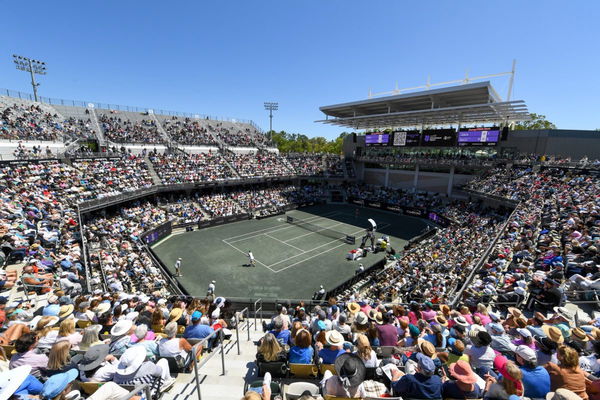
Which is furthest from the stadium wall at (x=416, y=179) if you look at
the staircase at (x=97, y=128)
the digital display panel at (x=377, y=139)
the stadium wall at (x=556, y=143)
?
the staircase at (x=97, y=128)

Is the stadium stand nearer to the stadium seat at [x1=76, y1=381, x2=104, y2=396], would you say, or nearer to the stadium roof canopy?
the stadium seat at [x1=76, y1=381, x2=104, y2=396]

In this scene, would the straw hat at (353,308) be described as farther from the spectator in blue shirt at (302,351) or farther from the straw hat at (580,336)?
the straw hat at (580,336)

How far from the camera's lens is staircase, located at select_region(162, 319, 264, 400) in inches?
214

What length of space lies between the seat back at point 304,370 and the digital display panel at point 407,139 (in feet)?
148

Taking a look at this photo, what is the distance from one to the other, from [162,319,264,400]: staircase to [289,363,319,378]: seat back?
122 centimetres

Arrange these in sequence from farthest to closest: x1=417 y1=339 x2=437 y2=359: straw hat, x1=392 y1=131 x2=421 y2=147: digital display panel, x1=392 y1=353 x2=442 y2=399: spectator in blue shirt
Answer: x1=392 y1=131 x2=421 y2=147: digital display panel → x1=417 y1=339 x2=437 y2=359: straw hat → x1=392 y1=353 x2=442 y2=399: spectator in blue shirt

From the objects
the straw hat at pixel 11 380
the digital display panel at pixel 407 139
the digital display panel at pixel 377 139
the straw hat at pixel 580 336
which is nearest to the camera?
the straw hat at pixel 11 380

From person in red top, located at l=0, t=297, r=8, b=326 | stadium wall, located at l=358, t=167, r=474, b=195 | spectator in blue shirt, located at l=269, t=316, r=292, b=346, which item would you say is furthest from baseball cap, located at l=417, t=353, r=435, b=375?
stadium wall, located at l=358, t=167, r=474, b=195

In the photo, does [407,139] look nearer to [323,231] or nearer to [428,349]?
[323,231]

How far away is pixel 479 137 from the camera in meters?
37.3

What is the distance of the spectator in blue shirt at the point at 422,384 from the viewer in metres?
4.21

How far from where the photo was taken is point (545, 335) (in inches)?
232

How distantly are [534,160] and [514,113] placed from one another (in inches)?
259

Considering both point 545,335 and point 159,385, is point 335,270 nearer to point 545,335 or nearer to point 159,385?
point 545,335
